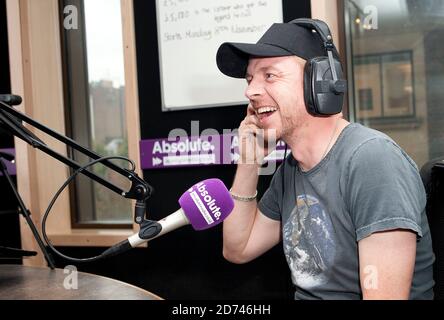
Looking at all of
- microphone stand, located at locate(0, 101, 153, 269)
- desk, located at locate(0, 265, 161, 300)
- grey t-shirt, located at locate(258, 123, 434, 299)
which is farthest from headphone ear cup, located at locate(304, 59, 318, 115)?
desk, located at locate(0, 265, 161, 300)

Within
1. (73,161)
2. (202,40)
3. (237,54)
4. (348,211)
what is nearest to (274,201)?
(348,211)

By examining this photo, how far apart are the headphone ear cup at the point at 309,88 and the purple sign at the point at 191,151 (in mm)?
595

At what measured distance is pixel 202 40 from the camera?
1.82m

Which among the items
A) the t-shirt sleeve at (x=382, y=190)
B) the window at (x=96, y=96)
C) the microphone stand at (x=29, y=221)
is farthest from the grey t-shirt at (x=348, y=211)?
the window at (x=96, y=96)

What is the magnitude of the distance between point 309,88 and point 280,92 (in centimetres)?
8

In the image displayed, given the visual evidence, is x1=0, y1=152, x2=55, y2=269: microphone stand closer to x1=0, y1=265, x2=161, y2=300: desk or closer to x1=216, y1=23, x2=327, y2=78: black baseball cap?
x1=0, y1=265, x2=161, y2=300: desk

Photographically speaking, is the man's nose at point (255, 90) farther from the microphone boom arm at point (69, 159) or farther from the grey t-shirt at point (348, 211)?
the microphone boom arm at point (69, 159)

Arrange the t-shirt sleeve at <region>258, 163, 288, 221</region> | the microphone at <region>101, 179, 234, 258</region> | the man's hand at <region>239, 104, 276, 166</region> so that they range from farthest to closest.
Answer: the t-shirt sleeve at <region>258, 163, 288, 221</region> → the man's hand at <region>239, 104, 276, 166</region> → the microphone at <region>101, 179, 234, 258</region>

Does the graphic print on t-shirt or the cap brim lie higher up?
the cap brim

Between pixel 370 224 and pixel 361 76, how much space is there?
0.96m

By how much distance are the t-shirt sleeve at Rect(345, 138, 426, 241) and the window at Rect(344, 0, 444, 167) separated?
736 millimetres

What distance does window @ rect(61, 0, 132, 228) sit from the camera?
84.4 inches

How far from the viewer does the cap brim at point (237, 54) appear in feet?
3.68
